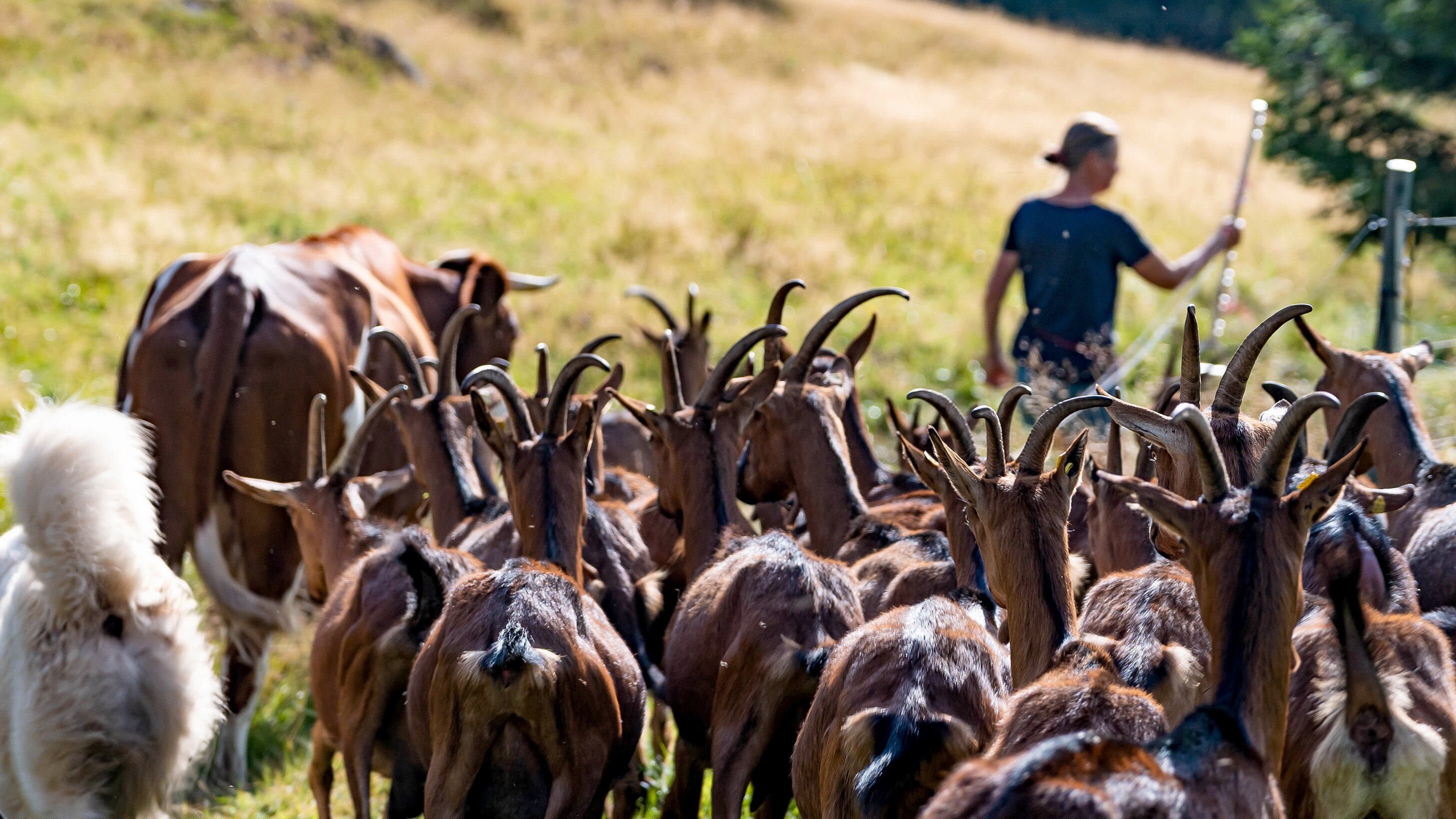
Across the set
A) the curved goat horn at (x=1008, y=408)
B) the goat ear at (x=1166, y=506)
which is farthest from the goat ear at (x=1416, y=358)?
the goat ear at (x=1166, y=506)

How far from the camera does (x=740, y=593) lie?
4.45 m

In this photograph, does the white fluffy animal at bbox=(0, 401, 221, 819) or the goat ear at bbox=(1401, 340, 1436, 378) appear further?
the goat ear at bbox=(1401, 340, 1436, 378)

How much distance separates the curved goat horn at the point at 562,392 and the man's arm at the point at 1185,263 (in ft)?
13.6

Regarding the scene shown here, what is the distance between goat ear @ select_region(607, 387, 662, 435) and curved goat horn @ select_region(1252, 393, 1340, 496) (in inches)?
104

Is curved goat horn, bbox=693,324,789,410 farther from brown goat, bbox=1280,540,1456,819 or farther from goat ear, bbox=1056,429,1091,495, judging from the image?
brown goat, bbox=1280,540,1456,819

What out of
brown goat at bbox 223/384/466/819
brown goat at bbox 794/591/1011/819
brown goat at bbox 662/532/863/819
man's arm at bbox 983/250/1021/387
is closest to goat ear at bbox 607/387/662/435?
brown goat at bbox 662/532/863/819

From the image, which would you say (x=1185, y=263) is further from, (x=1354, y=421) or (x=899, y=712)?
(x=899, y=712)

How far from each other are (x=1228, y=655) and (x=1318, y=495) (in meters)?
0.44

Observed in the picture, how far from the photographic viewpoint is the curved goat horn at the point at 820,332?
5.26 m

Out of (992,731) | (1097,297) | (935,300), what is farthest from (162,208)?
(992,731)

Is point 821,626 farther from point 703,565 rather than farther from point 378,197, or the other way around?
point 378,197

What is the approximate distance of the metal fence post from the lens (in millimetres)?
7414

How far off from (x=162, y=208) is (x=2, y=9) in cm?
931

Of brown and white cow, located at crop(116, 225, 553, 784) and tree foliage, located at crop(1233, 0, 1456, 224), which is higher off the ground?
tree foliage, located at crop(1233, 0, 1456, 224)
